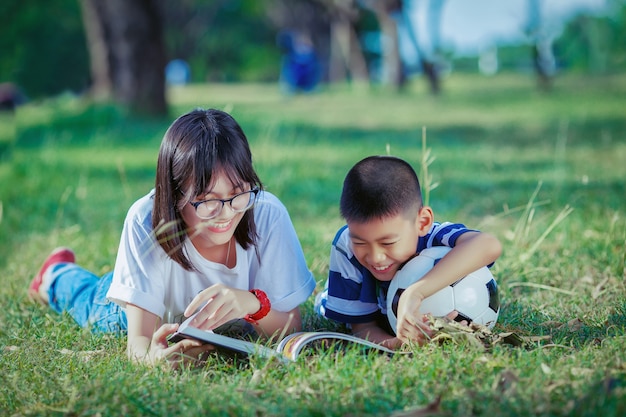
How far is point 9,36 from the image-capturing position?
1344 centimetres

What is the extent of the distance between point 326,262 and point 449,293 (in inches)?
64.1

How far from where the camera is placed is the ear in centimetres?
343

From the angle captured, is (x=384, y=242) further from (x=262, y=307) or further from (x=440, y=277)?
(x=262, y=307)

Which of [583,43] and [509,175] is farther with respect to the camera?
[583,43]

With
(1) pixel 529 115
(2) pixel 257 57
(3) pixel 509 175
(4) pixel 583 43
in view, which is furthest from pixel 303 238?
(2) pixel 257 57

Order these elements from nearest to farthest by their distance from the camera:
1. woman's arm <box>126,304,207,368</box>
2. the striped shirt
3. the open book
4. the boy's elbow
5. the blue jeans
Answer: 1. the open book
2. woman's arm <box>126,304,207,368</box>
3. the boy's elbow
4. the striped shirt
5. the blue jeans

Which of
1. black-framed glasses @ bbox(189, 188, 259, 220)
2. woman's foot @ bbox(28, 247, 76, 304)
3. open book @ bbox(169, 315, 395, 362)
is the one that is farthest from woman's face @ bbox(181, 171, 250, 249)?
woman's foot @ bbox(28, 247, 76, 304)

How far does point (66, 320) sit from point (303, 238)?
1945 mm

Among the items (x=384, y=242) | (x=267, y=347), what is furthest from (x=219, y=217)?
(x=384, y=242)

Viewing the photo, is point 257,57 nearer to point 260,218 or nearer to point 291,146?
point 291,146

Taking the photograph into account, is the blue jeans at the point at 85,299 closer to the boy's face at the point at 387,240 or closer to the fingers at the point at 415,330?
the boy's face at the point at 387,240

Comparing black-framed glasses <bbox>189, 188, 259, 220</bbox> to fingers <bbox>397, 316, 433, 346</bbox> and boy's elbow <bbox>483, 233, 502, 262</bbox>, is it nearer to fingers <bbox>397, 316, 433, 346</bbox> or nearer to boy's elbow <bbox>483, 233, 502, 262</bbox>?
fingers <bbox>397, 316, 433, 346</bbox>

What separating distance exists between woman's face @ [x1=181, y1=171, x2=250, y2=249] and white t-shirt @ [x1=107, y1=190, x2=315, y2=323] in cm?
18

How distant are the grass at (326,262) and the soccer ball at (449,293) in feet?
0.68
